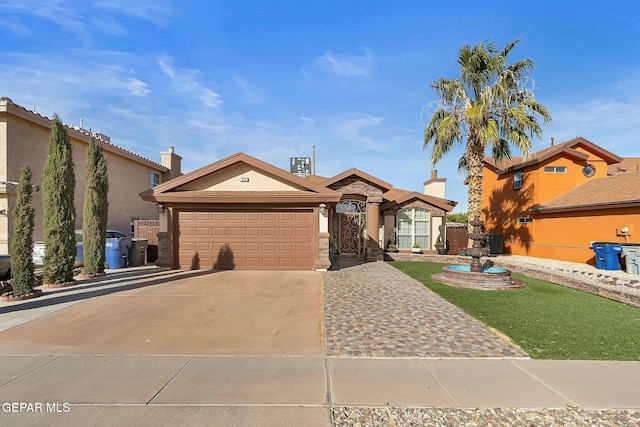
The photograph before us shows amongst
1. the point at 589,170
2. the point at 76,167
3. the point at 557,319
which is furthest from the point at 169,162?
the point at 589,170

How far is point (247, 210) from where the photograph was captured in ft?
39.8

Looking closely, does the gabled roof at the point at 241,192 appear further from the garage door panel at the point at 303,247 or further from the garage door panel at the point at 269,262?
the garage door panel at the point at 269,262

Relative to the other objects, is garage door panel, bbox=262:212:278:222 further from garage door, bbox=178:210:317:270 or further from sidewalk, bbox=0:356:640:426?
sidewalk, bbox=0:356:640:426

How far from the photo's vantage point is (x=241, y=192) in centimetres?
1228

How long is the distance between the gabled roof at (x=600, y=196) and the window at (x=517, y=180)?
2.01 m

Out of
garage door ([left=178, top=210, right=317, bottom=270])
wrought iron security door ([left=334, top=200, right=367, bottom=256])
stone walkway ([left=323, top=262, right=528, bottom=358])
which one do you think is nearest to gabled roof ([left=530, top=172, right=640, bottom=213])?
wrought iron security door ([left=334, top=200, right=367, bottom=256])

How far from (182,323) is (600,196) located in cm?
1754

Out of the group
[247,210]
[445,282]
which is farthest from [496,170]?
[247,210]

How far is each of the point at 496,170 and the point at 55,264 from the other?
22751mm

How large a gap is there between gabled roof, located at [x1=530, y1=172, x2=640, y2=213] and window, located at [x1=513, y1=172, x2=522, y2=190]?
2.01 metres

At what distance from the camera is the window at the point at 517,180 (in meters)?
18.4

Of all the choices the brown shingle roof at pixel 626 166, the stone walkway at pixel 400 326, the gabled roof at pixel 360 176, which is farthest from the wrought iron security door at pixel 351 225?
the brown shingle roof at pixel 626 166

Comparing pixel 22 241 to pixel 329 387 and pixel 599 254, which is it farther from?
pixel 599 254

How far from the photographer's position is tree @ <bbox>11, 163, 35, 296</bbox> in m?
7.46
